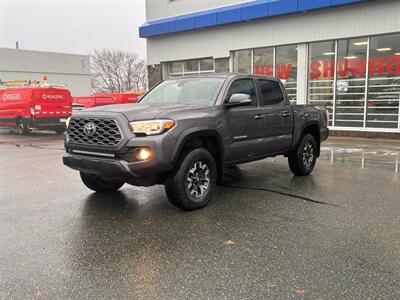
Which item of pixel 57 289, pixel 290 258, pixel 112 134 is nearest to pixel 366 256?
pixel 290 258

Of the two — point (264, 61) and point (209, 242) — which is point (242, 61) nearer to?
point (264, 61)

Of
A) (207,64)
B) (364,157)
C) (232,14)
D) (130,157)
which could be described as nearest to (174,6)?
(207,64)

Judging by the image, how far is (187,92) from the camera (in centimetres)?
628

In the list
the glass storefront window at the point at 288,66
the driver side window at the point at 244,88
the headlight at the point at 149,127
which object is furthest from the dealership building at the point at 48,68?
the headlight at the point at 149,127

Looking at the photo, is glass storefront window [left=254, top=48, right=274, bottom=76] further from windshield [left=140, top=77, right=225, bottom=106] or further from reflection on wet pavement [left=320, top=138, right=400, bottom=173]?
windshield [left=140, top=77, right=225, bottom=106]

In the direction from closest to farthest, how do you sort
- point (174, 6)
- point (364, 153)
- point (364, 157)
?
1. point (364, 157)
2. point (364, 153)
3. point (174, 6)

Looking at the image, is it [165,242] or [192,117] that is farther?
[192,117]

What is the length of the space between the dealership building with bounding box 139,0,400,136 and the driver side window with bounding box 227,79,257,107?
901 centimetres

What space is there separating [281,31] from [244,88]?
1015 cm

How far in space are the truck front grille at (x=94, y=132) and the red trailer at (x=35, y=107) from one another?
13.1 meters

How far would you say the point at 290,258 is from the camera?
12.6 feet

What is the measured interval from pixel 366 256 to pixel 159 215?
8.39 feet

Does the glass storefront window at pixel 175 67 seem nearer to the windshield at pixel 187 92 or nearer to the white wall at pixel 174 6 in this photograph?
the white wall at pixel 174 6

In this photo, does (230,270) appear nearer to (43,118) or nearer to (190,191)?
(190,191)
